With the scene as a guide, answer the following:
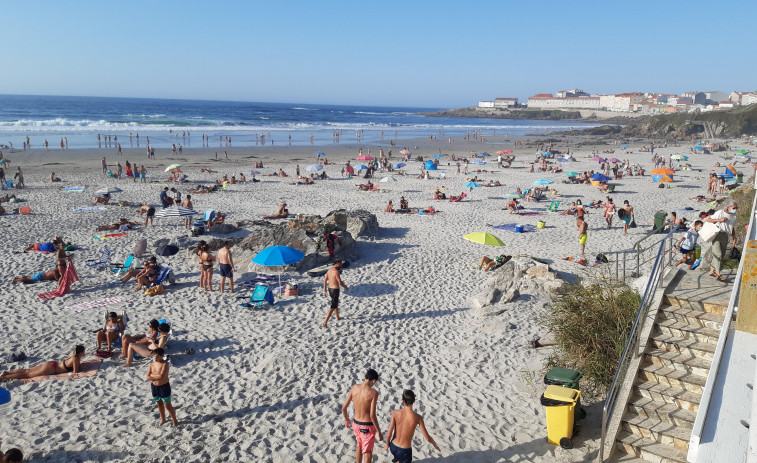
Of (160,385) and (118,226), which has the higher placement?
(160,385)

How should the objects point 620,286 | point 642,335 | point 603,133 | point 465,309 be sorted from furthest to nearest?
point 603,133
point 465,309
point 620,286
point 642,335

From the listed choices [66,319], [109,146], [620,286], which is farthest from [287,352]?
[109,146]

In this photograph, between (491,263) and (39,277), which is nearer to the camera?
(39,277)

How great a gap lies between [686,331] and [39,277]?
1203cm

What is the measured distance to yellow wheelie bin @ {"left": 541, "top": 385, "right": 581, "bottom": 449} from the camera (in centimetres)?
528

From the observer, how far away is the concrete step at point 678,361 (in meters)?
5.24

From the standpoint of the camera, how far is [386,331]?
29.6 ft

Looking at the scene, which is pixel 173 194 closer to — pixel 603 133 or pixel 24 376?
pixel 24 376

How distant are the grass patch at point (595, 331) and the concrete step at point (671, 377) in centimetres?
37

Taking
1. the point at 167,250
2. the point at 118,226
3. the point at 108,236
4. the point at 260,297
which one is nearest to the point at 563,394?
the point at 260,297

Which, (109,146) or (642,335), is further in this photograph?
(109,146)

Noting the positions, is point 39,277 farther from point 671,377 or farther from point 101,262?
point 671,377

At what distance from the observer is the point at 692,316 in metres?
5.88

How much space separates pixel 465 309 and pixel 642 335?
441 cm
